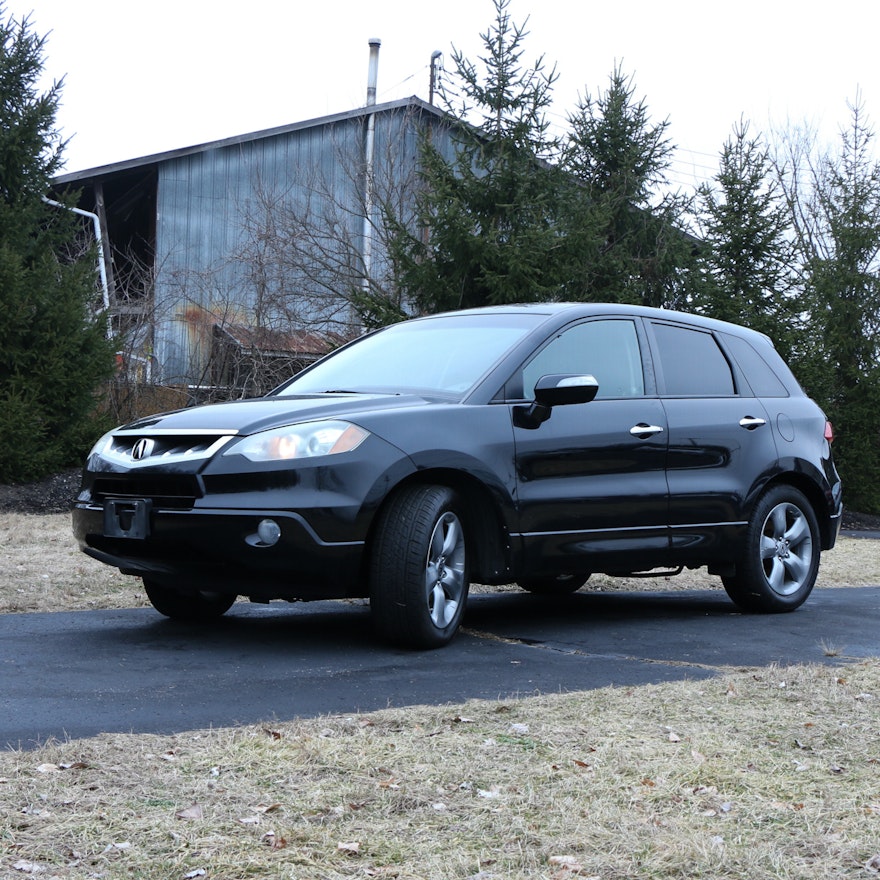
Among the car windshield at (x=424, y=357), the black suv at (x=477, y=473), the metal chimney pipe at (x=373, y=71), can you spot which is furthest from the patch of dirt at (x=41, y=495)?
the metal chimney pipe at (x=373, y=71)

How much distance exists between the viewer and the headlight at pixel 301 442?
595 cm

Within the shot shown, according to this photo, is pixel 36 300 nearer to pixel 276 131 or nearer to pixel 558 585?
pixel 558 585

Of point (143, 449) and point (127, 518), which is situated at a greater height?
point (143, 449)

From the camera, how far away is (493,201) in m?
16.5

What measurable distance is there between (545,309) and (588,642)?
1838 millimetres

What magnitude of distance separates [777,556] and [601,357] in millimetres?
1833

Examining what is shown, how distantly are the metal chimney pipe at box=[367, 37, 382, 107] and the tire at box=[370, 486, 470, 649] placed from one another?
23.5 metres

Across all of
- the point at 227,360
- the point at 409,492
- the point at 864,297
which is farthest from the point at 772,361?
the point at 864,297

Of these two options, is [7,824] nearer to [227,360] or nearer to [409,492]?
[409,492]

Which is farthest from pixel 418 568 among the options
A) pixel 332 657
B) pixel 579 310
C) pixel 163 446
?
pixel 579 310

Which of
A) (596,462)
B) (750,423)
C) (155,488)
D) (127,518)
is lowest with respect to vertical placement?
(127,518)

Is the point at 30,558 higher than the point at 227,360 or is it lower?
lower

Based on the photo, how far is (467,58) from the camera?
56.0 ft

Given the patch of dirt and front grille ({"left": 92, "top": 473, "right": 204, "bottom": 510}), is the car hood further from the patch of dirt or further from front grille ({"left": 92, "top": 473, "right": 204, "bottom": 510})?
the patch of dirt
